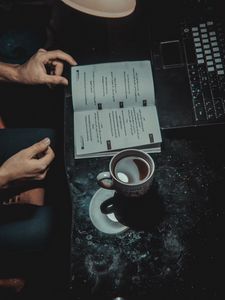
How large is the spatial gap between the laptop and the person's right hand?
1.50 feet

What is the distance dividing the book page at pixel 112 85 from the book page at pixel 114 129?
3 cm

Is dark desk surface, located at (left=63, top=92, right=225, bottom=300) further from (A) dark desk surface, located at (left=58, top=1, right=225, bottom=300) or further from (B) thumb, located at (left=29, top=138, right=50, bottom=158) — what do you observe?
(B) thumb, located at (left=29, top=138, right=50, bottom=158)

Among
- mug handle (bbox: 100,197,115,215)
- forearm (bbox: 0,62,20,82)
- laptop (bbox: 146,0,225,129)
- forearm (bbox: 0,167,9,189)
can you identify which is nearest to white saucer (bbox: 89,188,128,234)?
mug handle (bbox: 100,197,115,215)

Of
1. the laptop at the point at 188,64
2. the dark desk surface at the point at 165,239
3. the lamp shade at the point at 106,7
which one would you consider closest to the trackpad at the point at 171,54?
the laptop at the point at 188,64

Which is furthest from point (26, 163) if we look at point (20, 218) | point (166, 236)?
point (166, 236)

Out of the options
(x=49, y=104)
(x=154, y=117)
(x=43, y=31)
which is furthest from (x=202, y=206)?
(x=43, y=31)

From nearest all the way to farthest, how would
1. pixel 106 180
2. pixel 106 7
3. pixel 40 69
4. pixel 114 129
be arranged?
1. pixel 106 7
2. pixel 106 180
3. pixel 114 129
4. pixel 40 69

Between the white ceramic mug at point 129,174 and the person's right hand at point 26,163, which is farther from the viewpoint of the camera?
the person's right hand at point 26,163

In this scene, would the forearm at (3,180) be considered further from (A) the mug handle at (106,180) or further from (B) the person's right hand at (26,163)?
(A) the mug handle at (106,180)

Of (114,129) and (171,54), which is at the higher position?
(171,54)

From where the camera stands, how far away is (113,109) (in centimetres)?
122

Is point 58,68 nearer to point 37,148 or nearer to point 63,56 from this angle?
point 63,56

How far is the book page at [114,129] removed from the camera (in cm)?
114

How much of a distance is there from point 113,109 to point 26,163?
38 centimetres
